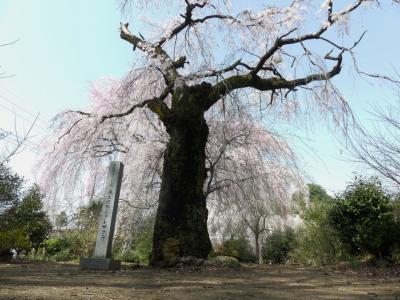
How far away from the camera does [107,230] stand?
8.27m

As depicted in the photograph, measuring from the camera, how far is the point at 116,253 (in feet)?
43.7

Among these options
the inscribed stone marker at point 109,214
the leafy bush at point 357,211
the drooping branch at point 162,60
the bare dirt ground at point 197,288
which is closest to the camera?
the bare dirt ground at point 197,288

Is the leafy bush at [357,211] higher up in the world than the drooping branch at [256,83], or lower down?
lower down

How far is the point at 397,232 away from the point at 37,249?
11.1 meters

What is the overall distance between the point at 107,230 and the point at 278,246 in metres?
10.7

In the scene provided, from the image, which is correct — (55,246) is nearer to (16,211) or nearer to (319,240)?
(16,211)

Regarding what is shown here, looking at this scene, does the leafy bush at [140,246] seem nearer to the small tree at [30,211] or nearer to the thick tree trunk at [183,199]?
the small tree at [30,211]

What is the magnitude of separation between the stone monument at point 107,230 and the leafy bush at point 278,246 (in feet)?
33.8

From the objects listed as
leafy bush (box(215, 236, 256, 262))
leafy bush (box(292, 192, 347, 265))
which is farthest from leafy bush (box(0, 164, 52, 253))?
leafy bush (box(292, 192, 347, 265))

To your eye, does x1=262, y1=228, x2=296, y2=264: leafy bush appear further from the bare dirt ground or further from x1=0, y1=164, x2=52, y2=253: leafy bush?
the bare dirt ground

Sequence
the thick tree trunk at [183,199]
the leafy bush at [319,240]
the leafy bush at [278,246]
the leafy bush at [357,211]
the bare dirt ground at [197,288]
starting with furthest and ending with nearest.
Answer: the leafy bush at [278,246] → the leafy bush at [319,240] → the leafy bush at [357,211] → the thick tree trunk at [183,199] → the bare dirt ground at [197,288]

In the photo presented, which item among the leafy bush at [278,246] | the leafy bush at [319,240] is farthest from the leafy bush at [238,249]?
the leafy bush at [319,240]

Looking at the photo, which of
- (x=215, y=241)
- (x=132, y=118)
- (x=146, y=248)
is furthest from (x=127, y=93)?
(x=215, y=241)

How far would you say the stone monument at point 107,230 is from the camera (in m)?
7.60
